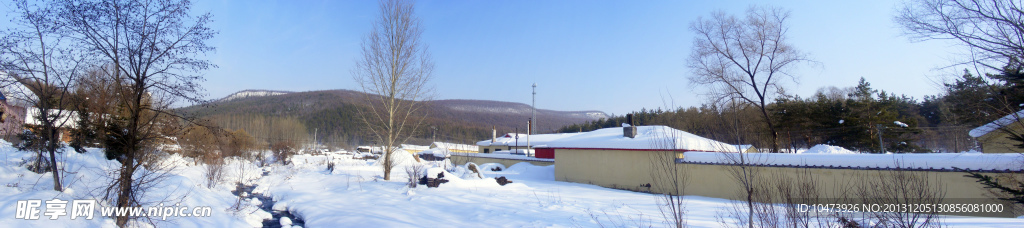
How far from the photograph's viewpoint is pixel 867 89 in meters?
32.0

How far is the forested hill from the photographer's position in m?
77.1

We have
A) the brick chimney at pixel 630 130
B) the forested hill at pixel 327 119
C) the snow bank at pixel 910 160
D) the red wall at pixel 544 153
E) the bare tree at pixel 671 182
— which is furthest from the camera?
the forested hill at pixel 327 119

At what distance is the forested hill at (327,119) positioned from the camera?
77.1 m

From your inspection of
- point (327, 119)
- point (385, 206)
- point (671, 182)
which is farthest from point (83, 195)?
point (327, 119)

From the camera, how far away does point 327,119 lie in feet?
336

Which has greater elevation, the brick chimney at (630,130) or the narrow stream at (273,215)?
the brick chimney at (630,130)

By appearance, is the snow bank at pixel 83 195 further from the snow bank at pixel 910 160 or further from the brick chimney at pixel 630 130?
the brick chimney at pixel 630 130

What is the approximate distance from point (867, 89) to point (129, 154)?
40.5 m

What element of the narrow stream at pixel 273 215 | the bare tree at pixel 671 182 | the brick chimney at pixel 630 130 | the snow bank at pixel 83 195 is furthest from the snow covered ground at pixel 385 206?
the brick chimney at pixel 630 130

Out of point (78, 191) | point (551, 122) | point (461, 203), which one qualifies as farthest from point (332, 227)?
point (551, 122)

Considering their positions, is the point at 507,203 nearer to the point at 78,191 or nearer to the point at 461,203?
the point at 461,203

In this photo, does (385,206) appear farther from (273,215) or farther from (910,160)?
(910,160)

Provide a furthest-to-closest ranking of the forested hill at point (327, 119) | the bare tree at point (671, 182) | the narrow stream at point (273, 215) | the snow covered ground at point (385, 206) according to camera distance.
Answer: the forested hill at point (327, 119)
the narrow stream at point (273, 215)
the snow covered ground at point (385, 206)
the bare tree at point (671, 182)

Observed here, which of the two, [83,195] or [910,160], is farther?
[910,160]
